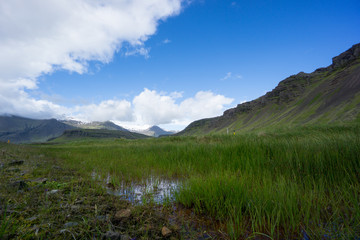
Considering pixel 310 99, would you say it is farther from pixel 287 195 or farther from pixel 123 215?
pixel 123 215

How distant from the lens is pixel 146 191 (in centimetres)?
416

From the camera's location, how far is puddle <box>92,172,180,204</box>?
11.6ft

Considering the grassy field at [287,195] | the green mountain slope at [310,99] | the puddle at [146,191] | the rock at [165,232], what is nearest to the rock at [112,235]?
the rock at [165,232]

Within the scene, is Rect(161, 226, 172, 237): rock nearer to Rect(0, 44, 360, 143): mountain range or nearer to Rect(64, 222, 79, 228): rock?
Rect(64, 222, 79, 228): rock

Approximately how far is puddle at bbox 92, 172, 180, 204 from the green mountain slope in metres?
67.4

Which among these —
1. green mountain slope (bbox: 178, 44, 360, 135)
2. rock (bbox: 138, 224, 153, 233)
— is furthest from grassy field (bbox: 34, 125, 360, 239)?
green mountain slope (bbox: 178, 44, 360, 135)

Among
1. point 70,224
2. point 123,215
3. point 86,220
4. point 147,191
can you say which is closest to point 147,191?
point 147,191

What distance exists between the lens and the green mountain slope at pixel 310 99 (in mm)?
79062

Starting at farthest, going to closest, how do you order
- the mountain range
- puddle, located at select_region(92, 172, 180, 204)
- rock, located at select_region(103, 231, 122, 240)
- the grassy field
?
1. the mountain range
2. puddle, located at select_region(92, 172, 180, 204)
3. the grassy field
4. rock, located at select_region(103, 231, 122, 240)

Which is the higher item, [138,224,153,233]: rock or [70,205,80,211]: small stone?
[70,205,80,211]: small stone

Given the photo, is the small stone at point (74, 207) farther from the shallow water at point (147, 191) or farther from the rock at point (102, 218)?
the shallow water at point (147, 191)

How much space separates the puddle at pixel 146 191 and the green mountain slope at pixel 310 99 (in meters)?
67.4

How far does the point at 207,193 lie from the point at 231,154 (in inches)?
149

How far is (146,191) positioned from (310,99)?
142m
